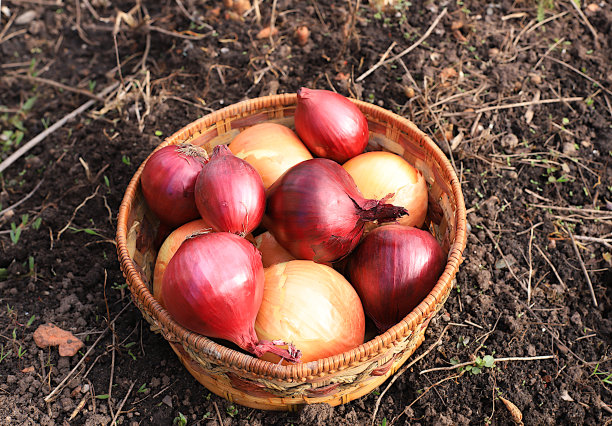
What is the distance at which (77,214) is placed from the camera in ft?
7.01

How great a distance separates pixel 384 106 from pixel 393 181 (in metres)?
0.79

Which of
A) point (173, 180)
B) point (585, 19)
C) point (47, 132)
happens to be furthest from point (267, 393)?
point (585, 19)

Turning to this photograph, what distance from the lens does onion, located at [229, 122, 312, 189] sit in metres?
1.71

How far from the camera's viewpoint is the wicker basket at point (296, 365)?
132cm

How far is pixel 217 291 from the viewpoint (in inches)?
51.0

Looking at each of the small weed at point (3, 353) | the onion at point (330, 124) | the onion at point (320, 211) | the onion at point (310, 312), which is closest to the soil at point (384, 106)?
the small weed at point (3, 353)

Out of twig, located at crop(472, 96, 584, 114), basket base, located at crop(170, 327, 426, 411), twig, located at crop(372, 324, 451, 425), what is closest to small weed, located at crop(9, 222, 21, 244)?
basket base, located at crop(170, 327, 426, 411)

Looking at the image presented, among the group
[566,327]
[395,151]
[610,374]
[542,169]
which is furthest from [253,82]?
[610,374]

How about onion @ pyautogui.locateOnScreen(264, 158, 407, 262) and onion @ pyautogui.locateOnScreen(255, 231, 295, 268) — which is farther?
onion @ pyautogui.locateOnScreen(255, 231, 295, 268)

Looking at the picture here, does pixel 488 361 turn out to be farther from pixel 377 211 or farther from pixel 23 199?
pixel 23 199

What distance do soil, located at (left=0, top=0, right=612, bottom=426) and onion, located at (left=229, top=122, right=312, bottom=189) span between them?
644mm

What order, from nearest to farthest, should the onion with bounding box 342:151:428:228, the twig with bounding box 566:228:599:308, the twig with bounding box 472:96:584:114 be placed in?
the onion with bounding box 342:151:428:228 < the twig with bounding box 566:228:599:308 < the twig with bounding box 472:96:584:114

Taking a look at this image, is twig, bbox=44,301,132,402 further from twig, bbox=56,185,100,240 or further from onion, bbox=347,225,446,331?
onion, bbox=347,225,446,331

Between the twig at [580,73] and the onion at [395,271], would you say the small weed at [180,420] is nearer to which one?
the onion at [395,271]
